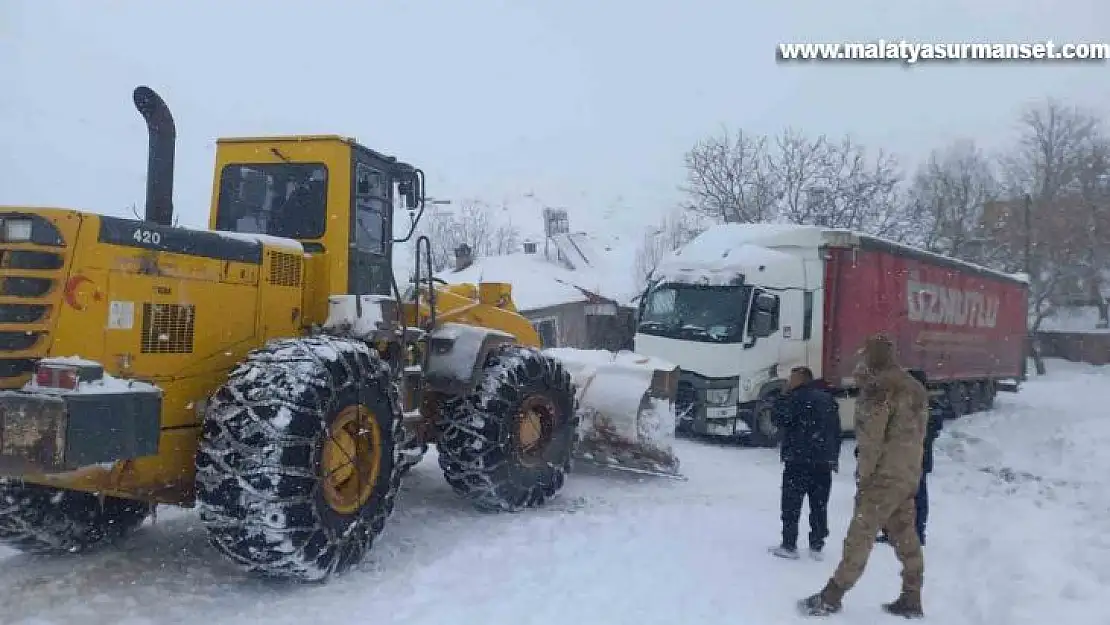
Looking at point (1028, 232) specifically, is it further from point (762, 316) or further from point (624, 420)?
point (624, 420)

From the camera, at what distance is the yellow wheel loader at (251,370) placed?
4.44 metres

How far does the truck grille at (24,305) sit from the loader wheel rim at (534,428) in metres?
3.84

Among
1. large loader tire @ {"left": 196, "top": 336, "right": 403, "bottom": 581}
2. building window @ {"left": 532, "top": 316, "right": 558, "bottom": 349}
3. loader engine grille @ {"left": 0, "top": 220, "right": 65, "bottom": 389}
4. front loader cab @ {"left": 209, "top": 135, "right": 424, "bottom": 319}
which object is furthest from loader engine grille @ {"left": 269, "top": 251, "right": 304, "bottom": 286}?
building window @ {"left": 532, "top": 316, "right": 558, "bottom": 349}

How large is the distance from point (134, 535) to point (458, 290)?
11.5 feet

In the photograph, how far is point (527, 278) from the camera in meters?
30.6

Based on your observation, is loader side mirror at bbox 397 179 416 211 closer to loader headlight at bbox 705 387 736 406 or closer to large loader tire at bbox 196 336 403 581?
large loader tire at bbox 196 336 403 581

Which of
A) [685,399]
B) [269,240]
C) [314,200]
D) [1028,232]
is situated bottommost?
[685,399]

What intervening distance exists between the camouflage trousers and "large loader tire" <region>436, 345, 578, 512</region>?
2979mm

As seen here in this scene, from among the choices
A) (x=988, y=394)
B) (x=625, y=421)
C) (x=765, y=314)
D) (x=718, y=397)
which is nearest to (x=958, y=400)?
(x=988, y=394)

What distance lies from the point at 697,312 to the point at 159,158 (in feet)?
30.6

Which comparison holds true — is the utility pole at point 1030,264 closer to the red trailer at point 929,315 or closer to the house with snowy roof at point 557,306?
the red trailer at point 929,315

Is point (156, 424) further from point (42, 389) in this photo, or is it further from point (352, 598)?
point (352, 598)

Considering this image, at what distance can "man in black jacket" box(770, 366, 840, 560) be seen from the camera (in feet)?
21.2

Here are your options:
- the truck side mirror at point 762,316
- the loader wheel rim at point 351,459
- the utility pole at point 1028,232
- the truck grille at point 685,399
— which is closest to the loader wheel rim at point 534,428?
the loader wheel rim at point 351,459
